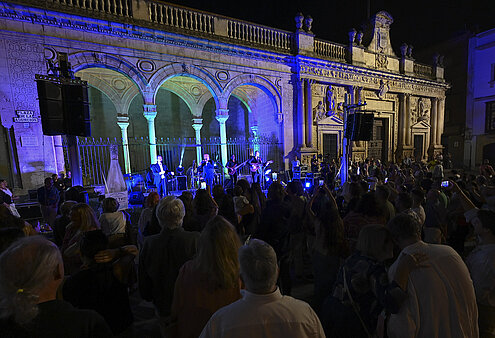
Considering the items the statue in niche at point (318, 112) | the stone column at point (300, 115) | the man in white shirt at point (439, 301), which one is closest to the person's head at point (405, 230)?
the man in white shirt at point (439, 301)

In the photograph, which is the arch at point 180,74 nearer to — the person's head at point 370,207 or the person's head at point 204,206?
the person's head at point 204,206

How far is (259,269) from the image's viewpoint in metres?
1.24

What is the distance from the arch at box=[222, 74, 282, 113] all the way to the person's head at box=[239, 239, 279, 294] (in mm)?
11104

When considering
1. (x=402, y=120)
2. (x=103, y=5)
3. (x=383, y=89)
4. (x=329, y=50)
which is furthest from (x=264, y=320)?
(x=402, y=120)

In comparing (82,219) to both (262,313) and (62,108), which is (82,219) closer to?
(262,313)

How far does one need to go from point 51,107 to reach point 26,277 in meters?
5.31

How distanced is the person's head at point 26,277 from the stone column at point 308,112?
1324cm

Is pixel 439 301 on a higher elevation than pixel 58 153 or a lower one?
lower

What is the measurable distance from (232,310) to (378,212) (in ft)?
→ 8.14

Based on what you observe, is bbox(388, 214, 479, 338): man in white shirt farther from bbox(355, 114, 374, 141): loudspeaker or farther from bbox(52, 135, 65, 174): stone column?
bbox(52, 135, 65, 174): stone column

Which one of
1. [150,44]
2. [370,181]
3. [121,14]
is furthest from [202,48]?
[370,181]

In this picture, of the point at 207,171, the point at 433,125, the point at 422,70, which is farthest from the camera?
the point at 433,125

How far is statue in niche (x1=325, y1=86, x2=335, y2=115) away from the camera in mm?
14312

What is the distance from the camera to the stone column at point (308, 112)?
13.5m
